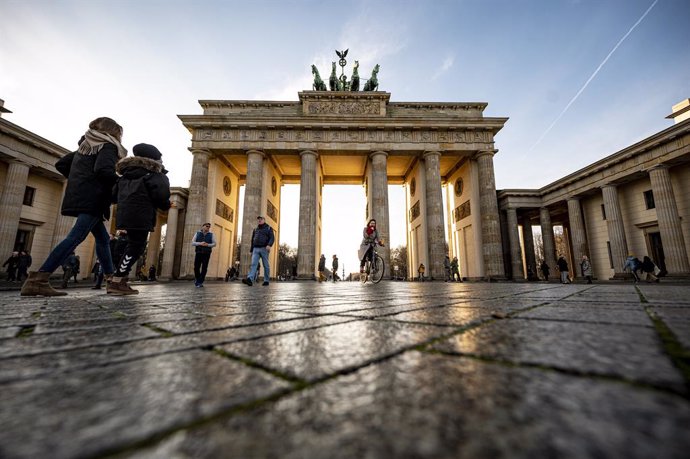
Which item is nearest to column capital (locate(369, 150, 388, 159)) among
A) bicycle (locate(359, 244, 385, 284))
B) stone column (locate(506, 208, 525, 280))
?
stone column (locate(506, 208, 525, 280))

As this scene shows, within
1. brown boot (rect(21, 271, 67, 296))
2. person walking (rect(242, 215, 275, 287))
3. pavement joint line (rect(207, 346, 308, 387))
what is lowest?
pavement joint line (rect(207, 346, 308, 387))

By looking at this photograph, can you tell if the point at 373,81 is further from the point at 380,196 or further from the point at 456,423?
the point at 456,423

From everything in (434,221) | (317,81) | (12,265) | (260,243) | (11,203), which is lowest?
(12,265)

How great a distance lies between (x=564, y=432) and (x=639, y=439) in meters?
0.06

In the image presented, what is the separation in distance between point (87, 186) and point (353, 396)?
394 cm

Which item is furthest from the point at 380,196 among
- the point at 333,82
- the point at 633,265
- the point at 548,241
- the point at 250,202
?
the point at 548,241

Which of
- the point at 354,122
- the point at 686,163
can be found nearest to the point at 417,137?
the point at 354,122

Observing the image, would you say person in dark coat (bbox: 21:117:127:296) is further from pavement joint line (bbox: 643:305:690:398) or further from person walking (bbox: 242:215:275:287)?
pavement joint line (bbox: 643:305:690:398)

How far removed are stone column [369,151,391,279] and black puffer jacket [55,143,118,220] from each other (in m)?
14.2

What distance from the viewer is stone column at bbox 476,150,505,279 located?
17.7 meters

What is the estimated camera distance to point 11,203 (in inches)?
579

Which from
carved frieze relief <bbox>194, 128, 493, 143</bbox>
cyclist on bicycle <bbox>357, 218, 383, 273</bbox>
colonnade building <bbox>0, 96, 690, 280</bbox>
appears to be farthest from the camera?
carved frieze relief <bbox>194, 128, 493, 143</bbox>

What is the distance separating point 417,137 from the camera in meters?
19.3

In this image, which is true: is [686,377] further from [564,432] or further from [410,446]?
[410,446]
